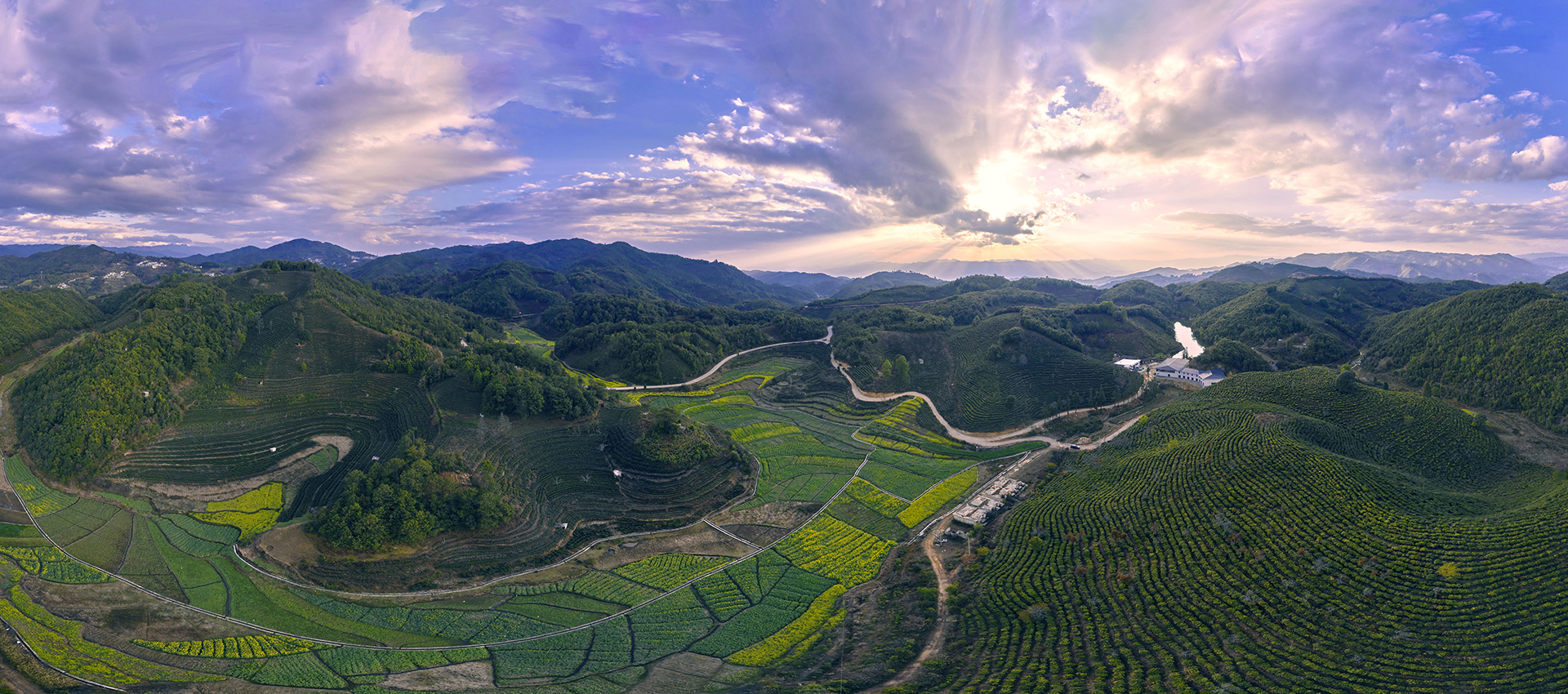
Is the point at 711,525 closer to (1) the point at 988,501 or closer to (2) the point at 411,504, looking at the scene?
(2) the point at 411,504

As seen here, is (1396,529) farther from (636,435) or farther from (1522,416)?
(636,435)

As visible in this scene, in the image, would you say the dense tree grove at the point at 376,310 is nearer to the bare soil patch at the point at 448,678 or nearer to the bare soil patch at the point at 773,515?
the bare soil patch at the point at 773,515

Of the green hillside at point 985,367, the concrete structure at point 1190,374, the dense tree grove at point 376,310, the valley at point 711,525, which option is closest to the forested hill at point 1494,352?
the valley at point 711,525

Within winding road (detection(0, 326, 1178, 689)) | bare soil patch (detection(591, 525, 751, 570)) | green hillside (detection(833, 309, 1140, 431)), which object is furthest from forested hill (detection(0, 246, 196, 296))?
green hillside (detection(833, 309, 1140, 431))

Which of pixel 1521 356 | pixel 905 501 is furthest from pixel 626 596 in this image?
pixel 1521 356

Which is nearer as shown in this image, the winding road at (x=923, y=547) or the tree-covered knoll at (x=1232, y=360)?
the winding road at (x=923, y=547)

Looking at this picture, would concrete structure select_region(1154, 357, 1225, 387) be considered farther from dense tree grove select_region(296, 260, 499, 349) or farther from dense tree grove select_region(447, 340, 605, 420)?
dense tree grove select_region(296, 260, 499, 349)
